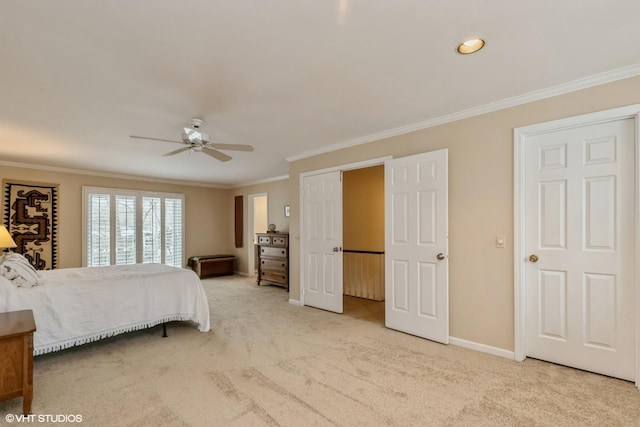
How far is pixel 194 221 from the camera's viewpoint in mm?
8055

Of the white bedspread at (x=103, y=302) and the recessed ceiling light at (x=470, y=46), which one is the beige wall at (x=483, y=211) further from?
the white bedspread at (x=103, y=302)

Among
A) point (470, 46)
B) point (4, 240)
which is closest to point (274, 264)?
point (4, 240)

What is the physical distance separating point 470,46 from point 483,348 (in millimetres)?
2733

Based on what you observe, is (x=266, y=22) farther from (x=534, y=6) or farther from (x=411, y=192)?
(x=411, y=192)

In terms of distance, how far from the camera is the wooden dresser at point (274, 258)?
6.39m

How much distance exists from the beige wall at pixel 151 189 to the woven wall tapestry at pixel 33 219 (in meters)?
0.11

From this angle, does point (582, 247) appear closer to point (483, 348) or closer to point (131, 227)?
point (483, 348)

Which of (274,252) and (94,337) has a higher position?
(274,252)

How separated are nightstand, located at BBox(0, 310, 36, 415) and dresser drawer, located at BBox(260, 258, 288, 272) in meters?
4.38

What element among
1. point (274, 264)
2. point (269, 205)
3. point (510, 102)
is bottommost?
point (274, 264)

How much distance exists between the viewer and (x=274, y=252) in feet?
21.8

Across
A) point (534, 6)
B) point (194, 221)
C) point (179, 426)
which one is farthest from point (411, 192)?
point (194, 221)

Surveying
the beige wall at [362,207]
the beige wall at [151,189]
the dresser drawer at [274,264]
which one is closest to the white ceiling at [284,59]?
the beige wall at [362,207]

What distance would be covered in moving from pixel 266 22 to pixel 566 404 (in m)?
3.19
